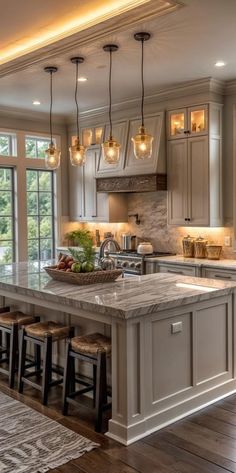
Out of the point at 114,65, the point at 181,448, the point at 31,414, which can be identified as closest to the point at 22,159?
the point at 114,65

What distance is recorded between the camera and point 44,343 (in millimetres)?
3752

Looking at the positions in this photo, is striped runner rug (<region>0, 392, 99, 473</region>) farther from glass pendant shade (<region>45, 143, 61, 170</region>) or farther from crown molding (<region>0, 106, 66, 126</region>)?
crown molding (<region>0, 106, 66, 126</region>)

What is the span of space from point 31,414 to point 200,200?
3360mm

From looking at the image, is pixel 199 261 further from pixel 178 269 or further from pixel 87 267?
pixel 87 267

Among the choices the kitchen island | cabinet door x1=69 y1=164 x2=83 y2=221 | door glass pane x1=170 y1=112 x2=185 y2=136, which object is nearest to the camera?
the kitchen island

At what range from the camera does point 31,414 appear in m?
3.52

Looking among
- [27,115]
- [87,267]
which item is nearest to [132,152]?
[27,115]

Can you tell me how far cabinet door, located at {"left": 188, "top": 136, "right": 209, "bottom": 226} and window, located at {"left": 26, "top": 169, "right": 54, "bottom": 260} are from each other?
2783mm

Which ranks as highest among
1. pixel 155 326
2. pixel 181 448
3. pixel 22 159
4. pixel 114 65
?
pixel 114 65

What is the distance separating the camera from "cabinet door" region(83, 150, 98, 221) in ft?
24.1

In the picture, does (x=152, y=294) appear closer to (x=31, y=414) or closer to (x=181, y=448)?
(x=181, y=448)

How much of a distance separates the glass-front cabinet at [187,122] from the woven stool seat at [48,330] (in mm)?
3114

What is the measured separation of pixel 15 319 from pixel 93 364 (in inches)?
49.1

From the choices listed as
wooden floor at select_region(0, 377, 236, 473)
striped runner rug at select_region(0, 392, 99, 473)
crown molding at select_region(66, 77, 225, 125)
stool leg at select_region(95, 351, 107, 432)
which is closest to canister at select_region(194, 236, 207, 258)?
crown molding at select_region(66, 77, 225, 125)
